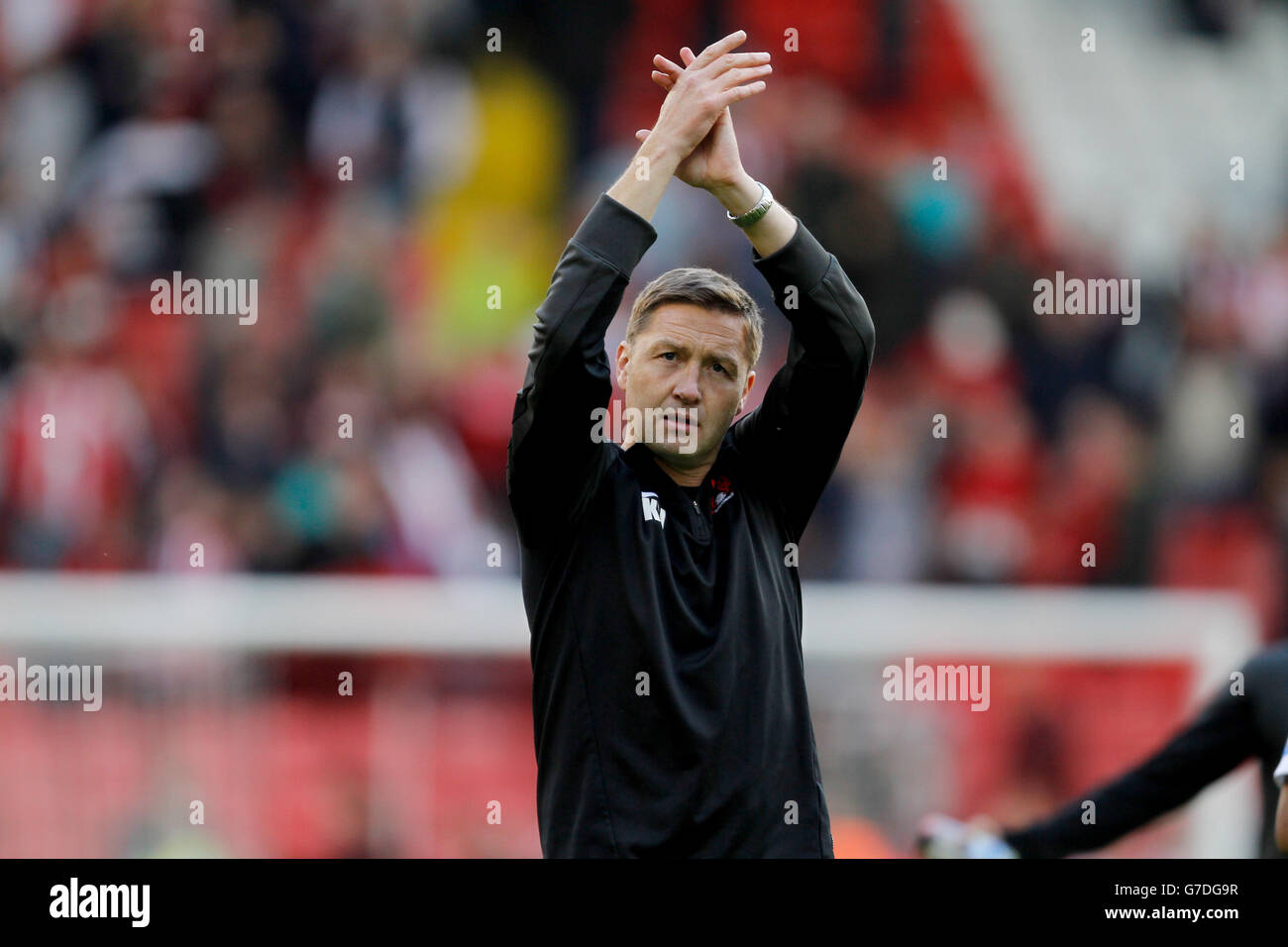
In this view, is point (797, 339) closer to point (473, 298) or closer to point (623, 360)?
point (623, 360)

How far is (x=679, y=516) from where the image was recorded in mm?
3059

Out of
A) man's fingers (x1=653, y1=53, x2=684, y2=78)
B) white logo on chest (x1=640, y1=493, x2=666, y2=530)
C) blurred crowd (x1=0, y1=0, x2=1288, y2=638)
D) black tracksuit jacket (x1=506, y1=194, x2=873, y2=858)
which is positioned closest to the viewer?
black tracksuit jacket (x1=506, y1=194, x2=873, y2=858)

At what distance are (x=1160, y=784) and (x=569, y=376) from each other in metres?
2.18

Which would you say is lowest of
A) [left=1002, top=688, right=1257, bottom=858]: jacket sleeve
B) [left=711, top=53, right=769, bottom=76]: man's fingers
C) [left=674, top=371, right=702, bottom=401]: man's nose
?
[left=1002, top=688, right=1257, bottom=858]: jacket sleeve

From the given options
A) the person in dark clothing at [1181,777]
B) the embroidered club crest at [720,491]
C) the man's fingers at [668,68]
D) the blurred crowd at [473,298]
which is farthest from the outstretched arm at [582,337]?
the blurred crowd at [473,298]

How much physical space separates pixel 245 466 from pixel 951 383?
330 centimetres

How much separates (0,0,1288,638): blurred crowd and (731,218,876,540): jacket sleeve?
4155mm

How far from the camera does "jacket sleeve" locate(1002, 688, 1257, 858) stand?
4.25 m

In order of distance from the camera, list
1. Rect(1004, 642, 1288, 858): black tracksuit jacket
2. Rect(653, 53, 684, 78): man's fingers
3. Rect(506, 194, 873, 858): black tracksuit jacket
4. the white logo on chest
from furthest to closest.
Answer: Rect(1004, 642, 1288, 858): black tracksuit jacket < Rect(653, 53, 684, 78): man's fingers < the white logo on chest < Rect(506, 194, 873, 858): black tracksuit jacket

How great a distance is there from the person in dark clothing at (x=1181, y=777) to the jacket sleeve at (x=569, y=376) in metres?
1.84

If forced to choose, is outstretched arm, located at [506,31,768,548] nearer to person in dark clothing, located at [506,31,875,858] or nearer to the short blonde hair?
person in dark clothing, located at [506,31,875,858]

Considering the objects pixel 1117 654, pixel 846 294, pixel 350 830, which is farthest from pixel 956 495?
pixel 846 294

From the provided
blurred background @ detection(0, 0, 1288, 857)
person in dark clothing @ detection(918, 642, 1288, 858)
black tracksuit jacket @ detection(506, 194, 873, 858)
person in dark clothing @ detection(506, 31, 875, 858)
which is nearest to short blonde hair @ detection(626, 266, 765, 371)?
person in dark clothing @ detection(506, 31, 875, 858)

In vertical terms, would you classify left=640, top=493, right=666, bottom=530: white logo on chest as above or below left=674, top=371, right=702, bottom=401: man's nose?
below
